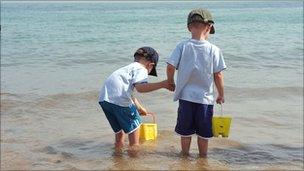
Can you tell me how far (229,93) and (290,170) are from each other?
14.8 feet

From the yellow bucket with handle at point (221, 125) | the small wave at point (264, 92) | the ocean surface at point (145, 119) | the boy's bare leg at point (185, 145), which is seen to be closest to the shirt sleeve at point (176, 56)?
the yellow bucket with handle at point (221, 125)

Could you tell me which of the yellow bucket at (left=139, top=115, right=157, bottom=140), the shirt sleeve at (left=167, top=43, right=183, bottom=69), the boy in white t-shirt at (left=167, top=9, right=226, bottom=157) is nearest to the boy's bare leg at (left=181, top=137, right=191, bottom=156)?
the boy in white t-shirt at (left=167, top=9, right=226, bottom=157)

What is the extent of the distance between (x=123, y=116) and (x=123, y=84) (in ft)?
1.15

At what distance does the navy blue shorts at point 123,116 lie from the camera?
17.1 ft

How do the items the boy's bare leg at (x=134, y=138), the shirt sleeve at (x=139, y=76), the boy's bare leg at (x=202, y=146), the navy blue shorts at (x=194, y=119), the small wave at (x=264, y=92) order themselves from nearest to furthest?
the navy blue shorts at (x=194, y=119) → the shirt sleeve at (x=139, y=76) → the boy's bare leg at (x=202, y=146) → the boy's bare leg at (x=134, y=138) → the small wave at (x=264, y=92)

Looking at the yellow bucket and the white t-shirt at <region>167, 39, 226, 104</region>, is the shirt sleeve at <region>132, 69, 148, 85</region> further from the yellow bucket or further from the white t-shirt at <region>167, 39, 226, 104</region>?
the yellow bucket

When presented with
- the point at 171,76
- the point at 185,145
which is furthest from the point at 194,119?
the point at 171,76

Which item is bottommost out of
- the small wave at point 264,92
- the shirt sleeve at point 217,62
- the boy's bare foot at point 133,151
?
the small wave at point 264,92

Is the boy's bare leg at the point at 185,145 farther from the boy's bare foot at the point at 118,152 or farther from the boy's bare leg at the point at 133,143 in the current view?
the boy's bare foot at the point at 118,152

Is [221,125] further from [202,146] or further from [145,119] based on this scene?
[145,119]

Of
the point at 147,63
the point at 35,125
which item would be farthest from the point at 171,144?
the point at 35,125

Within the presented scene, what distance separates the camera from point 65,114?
7.98m

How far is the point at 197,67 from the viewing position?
4.86m

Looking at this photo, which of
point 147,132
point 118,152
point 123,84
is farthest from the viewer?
point 147,132
